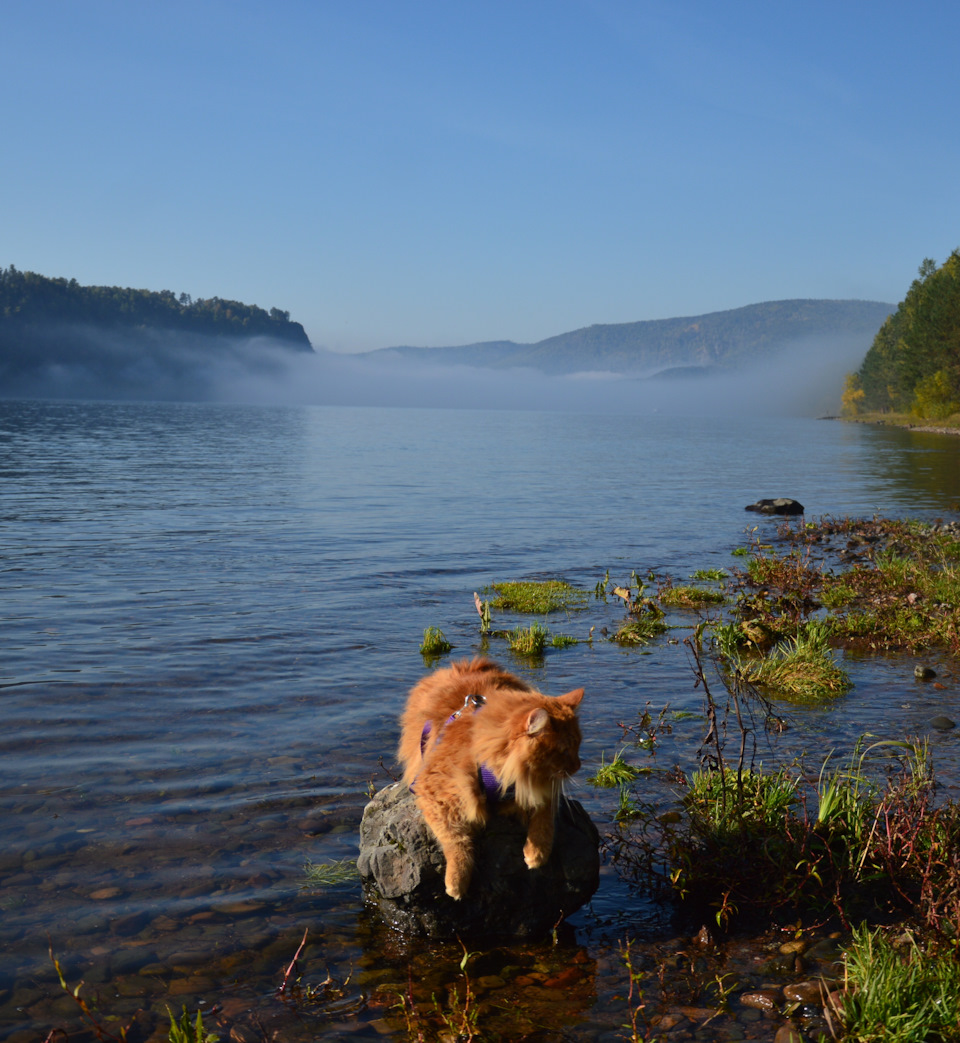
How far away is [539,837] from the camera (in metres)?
4.91

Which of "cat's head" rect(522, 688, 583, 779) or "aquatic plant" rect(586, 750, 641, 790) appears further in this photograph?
"aquatic plant" rect(586, 750, 641, 790)

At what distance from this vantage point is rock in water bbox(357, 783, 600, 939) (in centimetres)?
521

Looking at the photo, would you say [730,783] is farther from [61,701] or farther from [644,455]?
[644,455]

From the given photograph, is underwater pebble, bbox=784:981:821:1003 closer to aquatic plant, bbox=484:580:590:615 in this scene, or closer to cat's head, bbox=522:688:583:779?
cat's head, bbox=522:688:583:779

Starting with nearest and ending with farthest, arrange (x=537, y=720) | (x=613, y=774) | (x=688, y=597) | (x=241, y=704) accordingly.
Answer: (x=537, y=720), (x=613, y=774), (x=241, y=704), (x=688, y=597)

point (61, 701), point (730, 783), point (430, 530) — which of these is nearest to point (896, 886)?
point (730, 783)

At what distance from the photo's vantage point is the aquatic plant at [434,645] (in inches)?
487

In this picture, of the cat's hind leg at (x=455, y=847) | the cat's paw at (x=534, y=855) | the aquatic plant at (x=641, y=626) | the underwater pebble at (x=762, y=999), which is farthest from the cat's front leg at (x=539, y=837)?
the aquatic plant at (x=641, y=626)

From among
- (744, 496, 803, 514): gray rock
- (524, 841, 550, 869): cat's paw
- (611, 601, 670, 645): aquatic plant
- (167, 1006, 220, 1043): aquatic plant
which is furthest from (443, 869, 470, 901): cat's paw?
(744, 496, 803, 514): gray rock

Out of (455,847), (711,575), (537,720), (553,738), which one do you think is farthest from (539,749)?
(711,575)

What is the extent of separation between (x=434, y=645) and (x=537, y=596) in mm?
4166

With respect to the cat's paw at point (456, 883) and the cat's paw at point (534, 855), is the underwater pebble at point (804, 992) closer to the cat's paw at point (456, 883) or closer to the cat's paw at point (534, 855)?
the cat's paw at point (534, 855)

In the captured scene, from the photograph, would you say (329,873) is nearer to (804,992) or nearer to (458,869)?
(458,869)

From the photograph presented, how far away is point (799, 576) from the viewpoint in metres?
16.6
